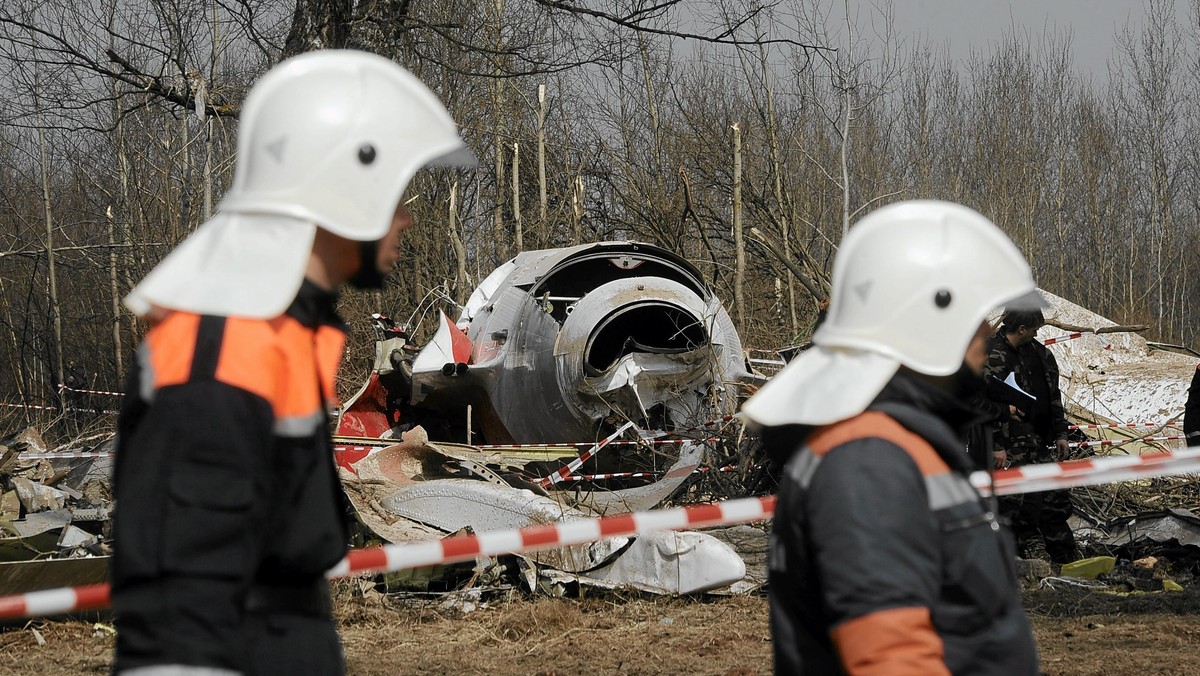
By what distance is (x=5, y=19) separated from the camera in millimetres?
8711

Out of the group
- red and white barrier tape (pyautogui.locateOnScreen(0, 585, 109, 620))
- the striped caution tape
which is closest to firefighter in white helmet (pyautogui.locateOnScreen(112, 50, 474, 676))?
the striped caution tape

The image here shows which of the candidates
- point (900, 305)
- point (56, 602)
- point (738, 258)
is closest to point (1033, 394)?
point (738, 258)

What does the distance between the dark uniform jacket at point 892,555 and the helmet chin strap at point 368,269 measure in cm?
74

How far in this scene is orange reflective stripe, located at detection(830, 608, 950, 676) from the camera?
1.82 meters

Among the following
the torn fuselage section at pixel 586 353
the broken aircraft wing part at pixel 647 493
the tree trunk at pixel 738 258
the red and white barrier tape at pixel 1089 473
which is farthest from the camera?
the tree trunk at pixel 738 258

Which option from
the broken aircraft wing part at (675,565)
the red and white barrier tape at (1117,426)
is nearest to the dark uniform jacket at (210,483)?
the broken aircraft wing part at (675,565)

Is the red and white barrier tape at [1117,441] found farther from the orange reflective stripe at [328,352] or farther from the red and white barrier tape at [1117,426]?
the orange reflective stripe at [328,352]

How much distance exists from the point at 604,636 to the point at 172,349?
5088 mm

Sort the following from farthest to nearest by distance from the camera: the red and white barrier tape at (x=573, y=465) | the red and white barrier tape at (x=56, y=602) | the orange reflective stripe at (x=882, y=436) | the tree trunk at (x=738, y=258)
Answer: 1. the tree trunk at (x=738, y=258)
2. the red and white barrier tape at (x=573, y=465)
3. the red and white barrier tape at (x=56, y=602)
4. the orange reflective stripe at (x=882, y=436)

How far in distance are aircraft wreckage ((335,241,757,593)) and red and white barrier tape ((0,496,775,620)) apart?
3009 millimetres

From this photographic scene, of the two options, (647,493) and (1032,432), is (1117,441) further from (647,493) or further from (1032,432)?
(647,493)

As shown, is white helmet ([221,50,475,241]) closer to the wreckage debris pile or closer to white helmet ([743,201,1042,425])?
white helmet ([743,201,1042,425])

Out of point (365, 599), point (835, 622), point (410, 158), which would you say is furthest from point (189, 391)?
point (365, 599)

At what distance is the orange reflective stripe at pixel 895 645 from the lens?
1.82 m
